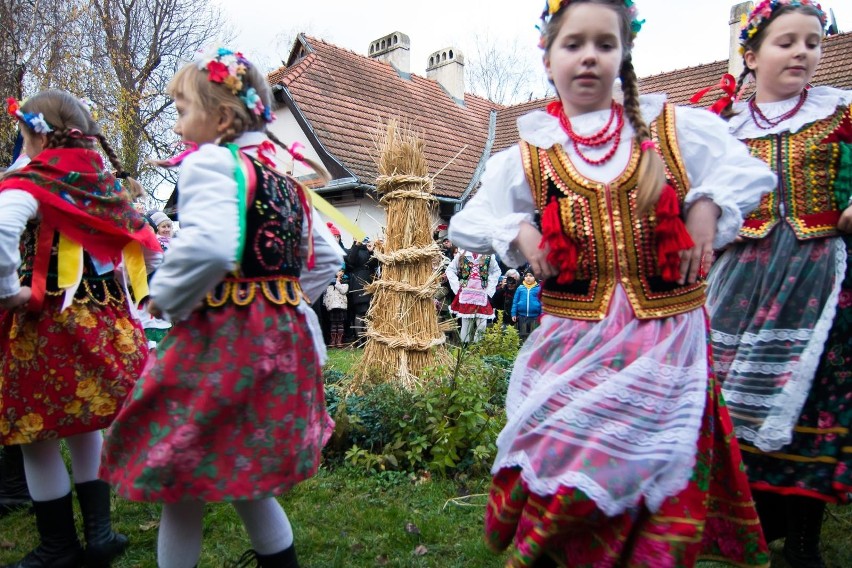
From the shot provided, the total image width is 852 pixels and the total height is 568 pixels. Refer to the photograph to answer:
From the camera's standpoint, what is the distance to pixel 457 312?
9664mm

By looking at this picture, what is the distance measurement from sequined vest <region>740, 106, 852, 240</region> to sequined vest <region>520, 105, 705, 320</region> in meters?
0.88

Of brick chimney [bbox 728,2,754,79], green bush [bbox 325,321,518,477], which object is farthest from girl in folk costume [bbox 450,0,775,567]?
brick chimney [bbox 728,2,754,79]

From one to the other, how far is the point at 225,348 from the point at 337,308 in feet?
30.8

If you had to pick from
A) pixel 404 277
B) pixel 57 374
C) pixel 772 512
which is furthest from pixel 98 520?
pixel 404 277

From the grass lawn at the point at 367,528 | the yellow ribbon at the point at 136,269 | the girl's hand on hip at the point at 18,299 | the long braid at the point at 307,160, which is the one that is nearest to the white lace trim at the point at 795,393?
the grass lawn at the point at 367,528

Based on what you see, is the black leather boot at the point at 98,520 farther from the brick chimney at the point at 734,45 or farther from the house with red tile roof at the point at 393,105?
the brick chimney at the point at 734,45

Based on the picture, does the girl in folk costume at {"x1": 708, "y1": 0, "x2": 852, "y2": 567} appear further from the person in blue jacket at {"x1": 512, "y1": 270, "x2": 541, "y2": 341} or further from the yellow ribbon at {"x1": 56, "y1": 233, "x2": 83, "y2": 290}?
the person in blue jacket at {"x1": 512, "y1": 270, "x2": 541, "y2": 341}

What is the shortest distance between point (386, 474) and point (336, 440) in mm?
504

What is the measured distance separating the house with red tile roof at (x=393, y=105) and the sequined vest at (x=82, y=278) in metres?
8.46

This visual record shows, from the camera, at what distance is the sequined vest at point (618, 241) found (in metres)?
1.91

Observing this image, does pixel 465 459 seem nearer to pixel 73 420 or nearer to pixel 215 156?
pixel 73 420

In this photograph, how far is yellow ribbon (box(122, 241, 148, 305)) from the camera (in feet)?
9.55

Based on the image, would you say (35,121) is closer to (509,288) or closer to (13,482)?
(13,482)

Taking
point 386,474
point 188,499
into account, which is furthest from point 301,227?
point 386,474
